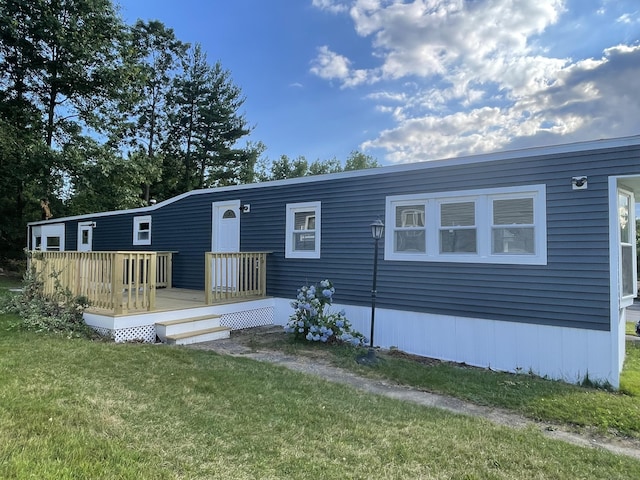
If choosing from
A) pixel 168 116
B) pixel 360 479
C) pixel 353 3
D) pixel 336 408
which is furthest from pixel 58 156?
pixel 360 479

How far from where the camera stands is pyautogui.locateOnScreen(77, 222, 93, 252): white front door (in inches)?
515

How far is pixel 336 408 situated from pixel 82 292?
5.09 meters

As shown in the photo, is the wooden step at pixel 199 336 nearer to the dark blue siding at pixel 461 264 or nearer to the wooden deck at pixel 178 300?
the wooden deck at pixel 178 300

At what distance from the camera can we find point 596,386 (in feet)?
16.3

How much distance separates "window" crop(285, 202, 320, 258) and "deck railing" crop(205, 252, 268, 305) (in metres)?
0.70

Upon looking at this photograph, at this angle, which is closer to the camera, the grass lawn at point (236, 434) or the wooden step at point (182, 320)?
the grass lawn at point (236, 434)

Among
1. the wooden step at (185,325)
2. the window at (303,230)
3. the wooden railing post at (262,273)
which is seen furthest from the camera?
the wooden railing post at (262,273)

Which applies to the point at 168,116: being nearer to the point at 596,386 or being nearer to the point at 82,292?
the point at 82,292

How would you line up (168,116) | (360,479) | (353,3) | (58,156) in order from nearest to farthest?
(360,479) → (353,3) → (58,156) → (168,116)

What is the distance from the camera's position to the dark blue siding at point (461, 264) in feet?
16.8

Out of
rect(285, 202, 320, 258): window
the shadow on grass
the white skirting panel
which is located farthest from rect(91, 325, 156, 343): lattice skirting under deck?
the white skirting panel

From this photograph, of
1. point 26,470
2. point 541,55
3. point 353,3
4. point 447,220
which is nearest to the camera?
point 26,470

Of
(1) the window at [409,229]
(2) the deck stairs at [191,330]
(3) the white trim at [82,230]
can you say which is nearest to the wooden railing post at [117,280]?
(2) the deck stairs at [191,330]

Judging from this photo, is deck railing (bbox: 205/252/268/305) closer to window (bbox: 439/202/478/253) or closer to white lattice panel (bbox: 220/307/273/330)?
white lattice panel (bbox: 220/307/273/330)
